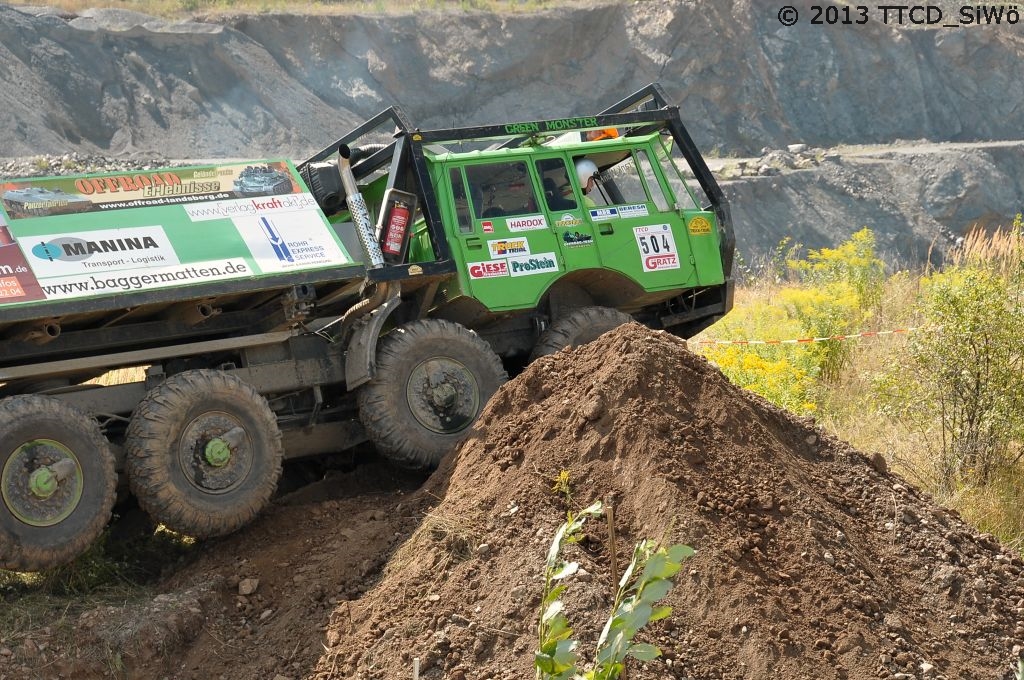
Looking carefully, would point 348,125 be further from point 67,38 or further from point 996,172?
point 996,172

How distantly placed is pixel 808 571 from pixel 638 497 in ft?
3.16

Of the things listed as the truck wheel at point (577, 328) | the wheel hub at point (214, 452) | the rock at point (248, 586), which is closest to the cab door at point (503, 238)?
the truck wheel at point (577, 328)

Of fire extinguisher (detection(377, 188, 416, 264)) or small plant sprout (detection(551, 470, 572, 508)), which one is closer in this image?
small plant sprout (detection(551, 470, 572, 508))

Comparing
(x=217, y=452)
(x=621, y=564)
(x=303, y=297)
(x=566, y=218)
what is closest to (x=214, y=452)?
(x=217, y=452)

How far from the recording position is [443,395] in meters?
9.45

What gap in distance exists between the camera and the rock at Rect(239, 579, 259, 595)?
7.54m

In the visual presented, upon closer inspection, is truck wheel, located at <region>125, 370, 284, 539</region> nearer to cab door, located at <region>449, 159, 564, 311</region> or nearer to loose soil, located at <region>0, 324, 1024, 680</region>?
loose soil, located at <region>0, 324, 1024, 680</region>

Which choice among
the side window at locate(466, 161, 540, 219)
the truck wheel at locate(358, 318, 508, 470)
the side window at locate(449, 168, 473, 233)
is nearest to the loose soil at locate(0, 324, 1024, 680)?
the truck wheel at locate(358, 318, 508, 470)

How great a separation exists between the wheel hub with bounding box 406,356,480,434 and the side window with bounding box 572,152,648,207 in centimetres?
205

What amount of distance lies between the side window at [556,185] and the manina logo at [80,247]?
3498mm

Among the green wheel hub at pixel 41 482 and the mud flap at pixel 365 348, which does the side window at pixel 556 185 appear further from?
the green wheel hub at pixel 41 482

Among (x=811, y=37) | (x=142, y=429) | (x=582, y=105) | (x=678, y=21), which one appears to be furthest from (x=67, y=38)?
(x=142, y=429)

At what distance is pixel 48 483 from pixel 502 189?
4457 millimetres

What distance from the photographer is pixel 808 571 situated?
6398 mm
